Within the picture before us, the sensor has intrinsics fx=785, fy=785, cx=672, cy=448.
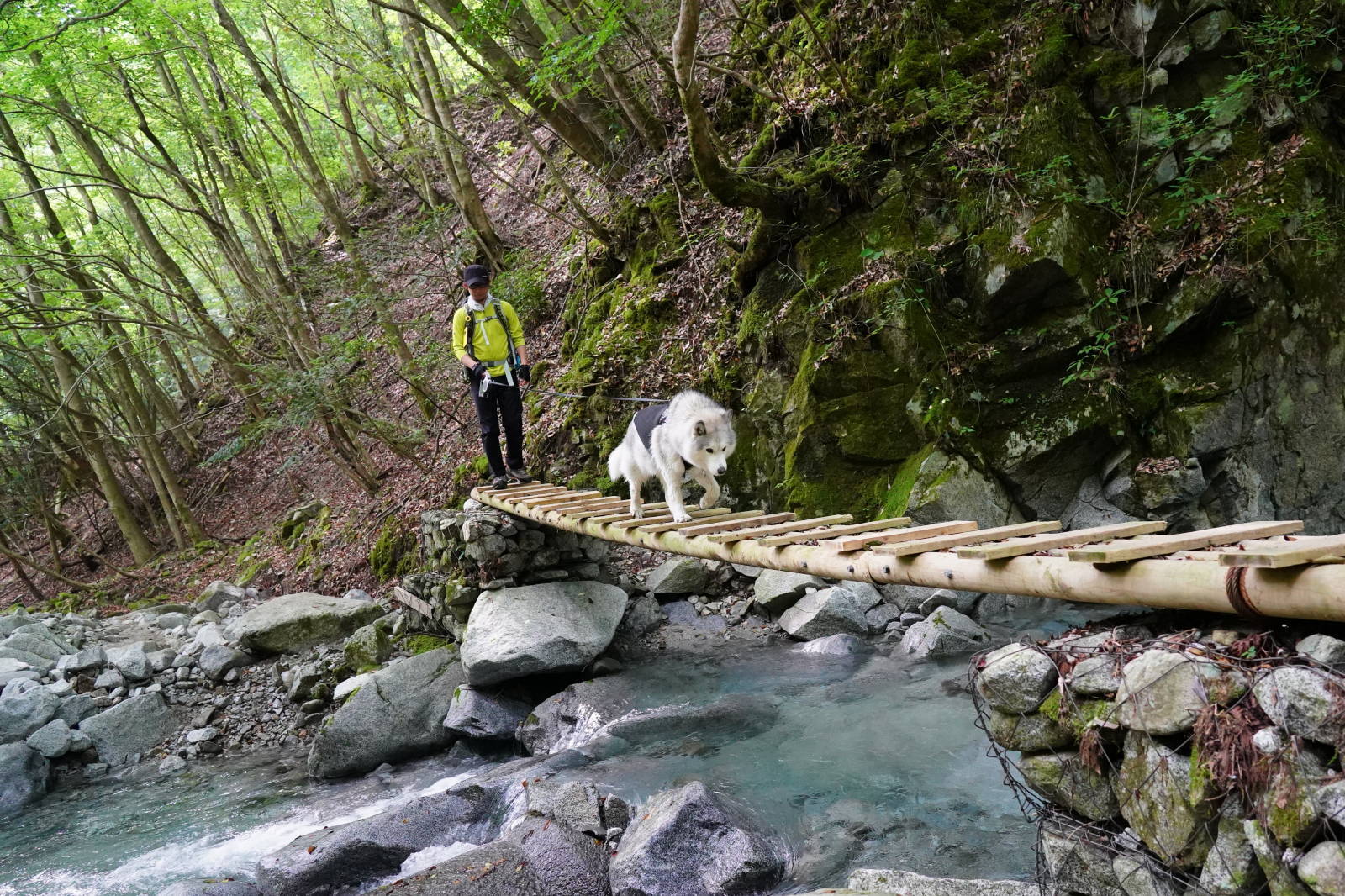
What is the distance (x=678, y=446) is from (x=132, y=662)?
→ 27.0 ft

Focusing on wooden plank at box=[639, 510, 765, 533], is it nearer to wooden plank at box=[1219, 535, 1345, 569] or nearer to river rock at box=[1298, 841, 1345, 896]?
wooden plank at box=[1219, 535, 1345, 569]

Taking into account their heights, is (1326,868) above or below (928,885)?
above

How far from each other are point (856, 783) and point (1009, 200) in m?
5.65

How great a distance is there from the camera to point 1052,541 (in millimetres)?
3393

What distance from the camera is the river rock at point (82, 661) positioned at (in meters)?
9.77

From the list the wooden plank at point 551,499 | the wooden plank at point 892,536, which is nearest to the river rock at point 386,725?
the wooden plank at point 551,499

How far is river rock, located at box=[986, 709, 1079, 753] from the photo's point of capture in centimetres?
305

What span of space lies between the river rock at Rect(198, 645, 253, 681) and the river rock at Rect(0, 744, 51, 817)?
176 cm

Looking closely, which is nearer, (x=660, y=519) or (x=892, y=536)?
(x=892, y=536)

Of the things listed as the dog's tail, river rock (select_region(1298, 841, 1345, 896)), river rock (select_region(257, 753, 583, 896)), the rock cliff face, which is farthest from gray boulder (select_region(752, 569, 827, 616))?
river rock (select_region(1298, 841, 1345, 896))

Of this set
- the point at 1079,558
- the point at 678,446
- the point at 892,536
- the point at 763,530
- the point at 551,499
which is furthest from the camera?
the point at 551,499

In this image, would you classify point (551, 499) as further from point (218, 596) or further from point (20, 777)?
point (218, 596)

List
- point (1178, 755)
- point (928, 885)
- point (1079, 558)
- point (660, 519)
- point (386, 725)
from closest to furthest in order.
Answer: point (1178, 755), point (1079, 558), point (928, 885), point (660, 519), point (386, 725)

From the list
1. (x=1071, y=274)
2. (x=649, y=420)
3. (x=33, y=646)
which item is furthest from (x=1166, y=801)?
(x=33, y=646)
